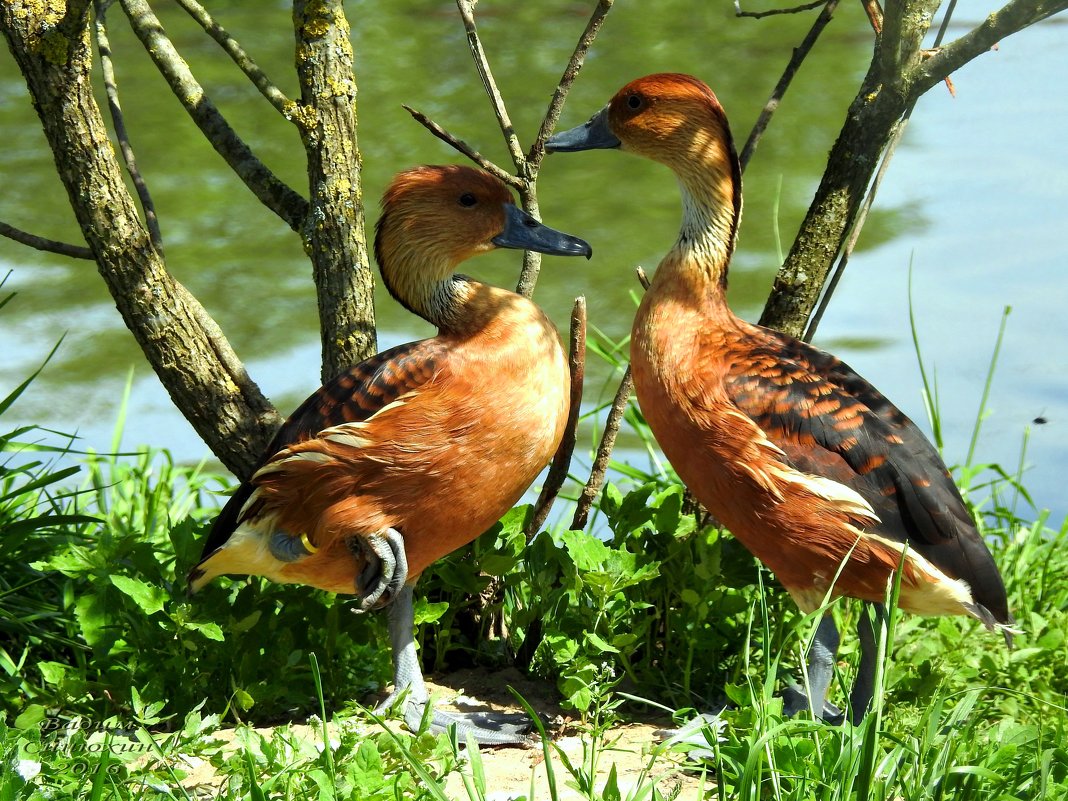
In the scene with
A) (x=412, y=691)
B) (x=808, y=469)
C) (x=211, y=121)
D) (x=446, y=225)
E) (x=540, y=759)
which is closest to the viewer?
(x=808, y=469)

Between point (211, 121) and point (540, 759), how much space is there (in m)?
2.12

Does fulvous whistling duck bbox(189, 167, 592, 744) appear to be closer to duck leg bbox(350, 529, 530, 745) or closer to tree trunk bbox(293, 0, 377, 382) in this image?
duck leg bbox(350, 529, 530, 745)

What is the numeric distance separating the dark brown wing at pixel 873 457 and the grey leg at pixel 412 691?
1.08m

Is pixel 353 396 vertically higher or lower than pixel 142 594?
higher

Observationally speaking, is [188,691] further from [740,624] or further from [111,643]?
[740,624]

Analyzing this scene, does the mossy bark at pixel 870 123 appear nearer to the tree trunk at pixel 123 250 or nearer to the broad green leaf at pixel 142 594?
the tree trunk at pixel 123 250

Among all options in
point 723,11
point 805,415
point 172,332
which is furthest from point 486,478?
point 723,11

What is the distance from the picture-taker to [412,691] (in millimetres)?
3564

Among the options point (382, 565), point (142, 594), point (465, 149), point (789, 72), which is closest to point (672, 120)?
point (789, 72)

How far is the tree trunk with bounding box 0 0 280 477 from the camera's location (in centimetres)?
349

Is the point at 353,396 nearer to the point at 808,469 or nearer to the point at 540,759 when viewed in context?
the point at 540,759

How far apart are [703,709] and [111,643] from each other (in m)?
1.70

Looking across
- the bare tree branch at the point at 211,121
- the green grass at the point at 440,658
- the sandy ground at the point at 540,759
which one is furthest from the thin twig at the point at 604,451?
the bare tree branch at the point at 211,121

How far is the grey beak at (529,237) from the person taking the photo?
369 centimetres
